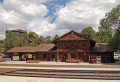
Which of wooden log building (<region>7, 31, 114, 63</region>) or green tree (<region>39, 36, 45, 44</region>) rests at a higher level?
green tree (<region>39, 36, 45, 44</region>)

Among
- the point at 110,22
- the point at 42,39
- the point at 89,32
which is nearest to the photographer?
the point at 110,22

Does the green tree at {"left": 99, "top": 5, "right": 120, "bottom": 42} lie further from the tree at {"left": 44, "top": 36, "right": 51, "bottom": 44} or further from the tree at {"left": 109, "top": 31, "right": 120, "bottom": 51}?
the tree at {"left": 44, "top": 36, "right": 51, "bottom": 44}

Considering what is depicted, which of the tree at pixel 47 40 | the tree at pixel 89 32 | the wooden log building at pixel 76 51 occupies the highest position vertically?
the tree at pixel 89 32

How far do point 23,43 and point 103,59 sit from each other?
4370 centimetres

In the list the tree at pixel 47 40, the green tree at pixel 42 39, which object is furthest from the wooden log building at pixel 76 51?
the tree at pixel 47 40

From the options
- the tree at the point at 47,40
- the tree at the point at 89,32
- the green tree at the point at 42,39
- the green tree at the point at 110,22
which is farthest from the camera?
the tree at the point at 47,40

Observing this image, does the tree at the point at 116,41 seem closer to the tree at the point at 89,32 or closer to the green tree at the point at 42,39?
the tree at the point at 89,32

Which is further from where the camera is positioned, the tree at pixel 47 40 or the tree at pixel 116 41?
the tree at pixel 47 40

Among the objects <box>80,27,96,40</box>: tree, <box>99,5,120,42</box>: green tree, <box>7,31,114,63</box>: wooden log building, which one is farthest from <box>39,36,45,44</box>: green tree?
<box>99,5,120,42</box>: green tree

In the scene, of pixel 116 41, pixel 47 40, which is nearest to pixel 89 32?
pixel 47 40

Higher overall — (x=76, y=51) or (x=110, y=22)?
(x=110, y=22)

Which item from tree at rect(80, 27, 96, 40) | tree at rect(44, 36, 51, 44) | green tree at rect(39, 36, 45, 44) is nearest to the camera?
tree at rect(80, 27, 96, 40)

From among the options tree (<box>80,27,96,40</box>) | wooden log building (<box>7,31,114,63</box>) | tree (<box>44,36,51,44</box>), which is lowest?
wooden log building (<box>7,31,114,63</box>)

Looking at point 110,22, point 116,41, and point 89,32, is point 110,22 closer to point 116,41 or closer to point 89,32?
point 116,41
